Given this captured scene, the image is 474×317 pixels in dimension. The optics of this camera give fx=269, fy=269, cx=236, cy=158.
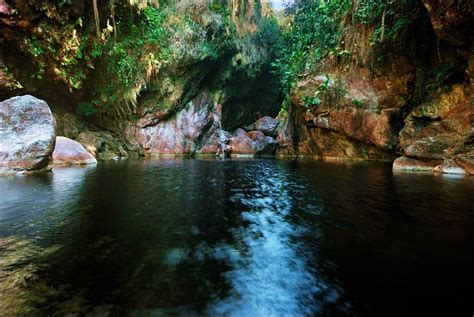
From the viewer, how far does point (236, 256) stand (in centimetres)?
282

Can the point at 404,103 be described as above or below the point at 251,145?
above

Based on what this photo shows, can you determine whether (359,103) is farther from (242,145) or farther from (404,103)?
(242,145)

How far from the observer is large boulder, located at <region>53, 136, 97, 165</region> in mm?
12602

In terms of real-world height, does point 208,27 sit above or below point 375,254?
above

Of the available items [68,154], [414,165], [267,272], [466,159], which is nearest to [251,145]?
[68,154]

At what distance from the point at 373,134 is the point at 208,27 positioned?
1527 cm

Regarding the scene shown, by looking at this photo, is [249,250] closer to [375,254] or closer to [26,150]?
[375,254]

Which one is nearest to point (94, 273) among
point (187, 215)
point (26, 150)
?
point (187, 215)

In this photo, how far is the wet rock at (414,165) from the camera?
1008 centimetres

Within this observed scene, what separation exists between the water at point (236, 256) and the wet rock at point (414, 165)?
529 centimetres

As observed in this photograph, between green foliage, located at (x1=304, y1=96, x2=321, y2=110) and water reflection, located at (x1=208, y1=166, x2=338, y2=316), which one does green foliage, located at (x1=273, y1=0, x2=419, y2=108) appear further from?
water reflection, located at (x1=208, y1=166, x2=338, y2=316)

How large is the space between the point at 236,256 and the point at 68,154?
12.8m

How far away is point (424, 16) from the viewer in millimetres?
11875

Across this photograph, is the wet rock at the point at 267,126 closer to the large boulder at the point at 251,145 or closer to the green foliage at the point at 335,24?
the large boulder at the point at 251,145
